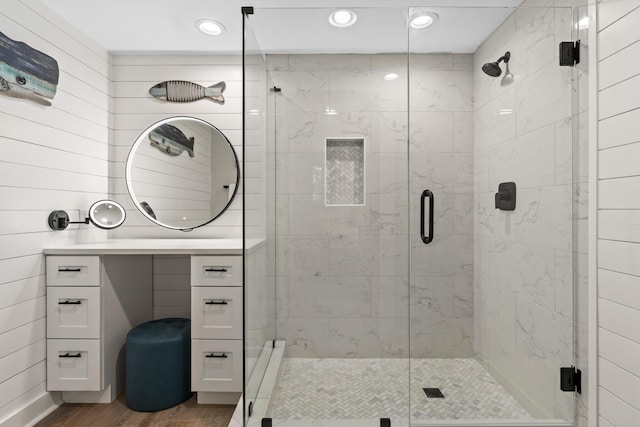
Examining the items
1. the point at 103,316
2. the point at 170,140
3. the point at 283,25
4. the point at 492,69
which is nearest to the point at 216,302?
the point at 103,316

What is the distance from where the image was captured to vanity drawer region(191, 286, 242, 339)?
1.94 metres

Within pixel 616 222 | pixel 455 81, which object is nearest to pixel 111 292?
pixel 455 81

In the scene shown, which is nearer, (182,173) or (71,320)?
(71,320)

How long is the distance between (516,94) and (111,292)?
7.90 feet

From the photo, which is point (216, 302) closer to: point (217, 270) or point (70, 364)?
point (217, 270)

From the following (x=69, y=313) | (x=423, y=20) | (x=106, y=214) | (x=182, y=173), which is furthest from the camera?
(x=182, y=173)

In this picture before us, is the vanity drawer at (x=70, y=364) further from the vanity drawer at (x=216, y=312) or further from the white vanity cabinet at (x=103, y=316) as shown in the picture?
the vanity drawer at (x=216, y=312)

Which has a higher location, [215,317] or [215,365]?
[215,317]

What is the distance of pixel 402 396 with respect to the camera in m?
1.60

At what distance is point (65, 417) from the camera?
1930 millimetres

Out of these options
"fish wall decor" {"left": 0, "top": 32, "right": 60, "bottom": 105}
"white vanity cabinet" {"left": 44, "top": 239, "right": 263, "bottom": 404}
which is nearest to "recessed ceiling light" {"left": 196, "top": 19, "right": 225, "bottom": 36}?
"fish wall decor" {"left": 0, "top": 32, "right": 60, "bottom": 105}

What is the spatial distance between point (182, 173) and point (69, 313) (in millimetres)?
1119

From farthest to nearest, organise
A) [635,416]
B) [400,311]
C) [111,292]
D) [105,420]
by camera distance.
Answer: [111,292] < [105,420] < [400,311] < [635,416]

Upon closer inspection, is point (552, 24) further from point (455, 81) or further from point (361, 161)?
point (361, 161)
